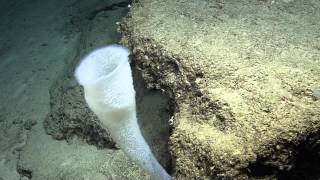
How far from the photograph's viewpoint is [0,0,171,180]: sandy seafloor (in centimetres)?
293

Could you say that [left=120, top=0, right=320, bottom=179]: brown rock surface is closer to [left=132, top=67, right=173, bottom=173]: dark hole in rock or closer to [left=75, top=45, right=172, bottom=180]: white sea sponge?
[left=132, top=67, right=173, bottom=173]: dark hole in rock

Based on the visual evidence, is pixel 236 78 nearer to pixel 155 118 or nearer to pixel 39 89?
pixel 155 118

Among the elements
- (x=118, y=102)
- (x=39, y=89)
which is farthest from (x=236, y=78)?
(x=39, y=89)

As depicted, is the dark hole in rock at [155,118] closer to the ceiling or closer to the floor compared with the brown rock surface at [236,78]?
closer to the floor

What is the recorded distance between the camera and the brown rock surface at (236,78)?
187 cm

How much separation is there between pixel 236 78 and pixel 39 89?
3033 mm

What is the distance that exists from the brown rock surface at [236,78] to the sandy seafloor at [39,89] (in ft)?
1.77

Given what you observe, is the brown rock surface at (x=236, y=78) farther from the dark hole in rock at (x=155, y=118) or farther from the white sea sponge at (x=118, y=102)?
the white sea sponge at (x=118, y=102)

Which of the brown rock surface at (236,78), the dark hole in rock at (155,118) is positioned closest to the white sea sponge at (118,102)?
the dark hole in rock at (155,118)

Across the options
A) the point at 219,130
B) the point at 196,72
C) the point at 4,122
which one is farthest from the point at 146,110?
the point at 4,122

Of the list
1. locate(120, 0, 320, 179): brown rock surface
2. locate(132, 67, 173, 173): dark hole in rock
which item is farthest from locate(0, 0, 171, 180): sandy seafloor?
locate(120, 0, 320, 179): brown rock surface

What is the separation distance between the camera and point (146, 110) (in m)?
2.76

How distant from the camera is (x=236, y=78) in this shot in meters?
2.14

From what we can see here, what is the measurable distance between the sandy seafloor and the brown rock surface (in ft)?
1.77
